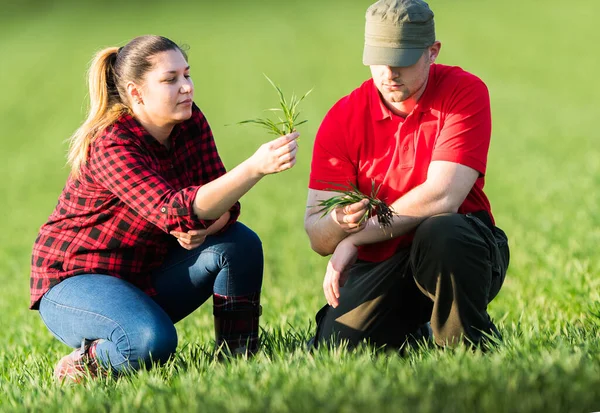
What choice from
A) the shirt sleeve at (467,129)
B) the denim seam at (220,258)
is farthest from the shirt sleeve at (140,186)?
the shirt sleeve at (467,129)

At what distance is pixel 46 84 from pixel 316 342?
26498 mm

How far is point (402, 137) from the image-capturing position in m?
4.67

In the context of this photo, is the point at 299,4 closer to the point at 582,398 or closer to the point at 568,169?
the point at 568,169

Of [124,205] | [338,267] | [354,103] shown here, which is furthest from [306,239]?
[338,267]

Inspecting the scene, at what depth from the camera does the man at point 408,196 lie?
4.45 meters

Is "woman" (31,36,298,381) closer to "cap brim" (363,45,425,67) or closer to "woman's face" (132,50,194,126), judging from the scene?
"woman's face" (132,50,194,126)

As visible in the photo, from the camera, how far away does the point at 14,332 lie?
661 centimetres

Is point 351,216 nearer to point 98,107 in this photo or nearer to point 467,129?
point 467,129

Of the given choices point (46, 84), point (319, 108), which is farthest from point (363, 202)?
point (46, 84)

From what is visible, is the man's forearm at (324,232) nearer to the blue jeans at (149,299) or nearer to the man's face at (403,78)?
the blue jeans at (149,299)

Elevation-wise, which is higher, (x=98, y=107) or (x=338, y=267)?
(x=98, y=107)

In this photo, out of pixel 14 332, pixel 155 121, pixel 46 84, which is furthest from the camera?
pixel 46 84

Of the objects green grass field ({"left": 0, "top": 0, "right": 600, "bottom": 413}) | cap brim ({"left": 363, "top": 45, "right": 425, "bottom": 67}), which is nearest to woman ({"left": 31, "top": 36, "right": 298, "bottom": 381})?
green grass field ({"left": 0, "top": 0, "right": 600, "bottom": 413})

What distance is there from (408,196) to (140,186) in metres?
1.23
